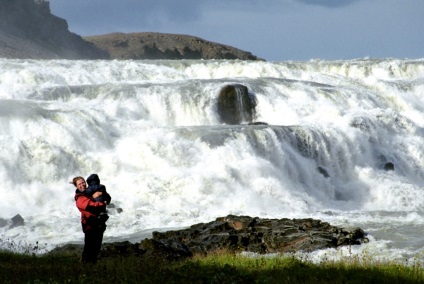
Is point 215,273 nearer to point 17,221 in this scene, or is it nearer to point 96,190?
point 96,190

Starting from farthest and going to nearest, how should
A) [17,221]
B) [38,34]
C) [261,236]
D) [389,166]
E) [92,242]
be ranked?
[38,34], [389,166], [17,221], [261,236], [92,242]

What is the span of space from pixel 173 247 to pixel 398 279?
20.7ft

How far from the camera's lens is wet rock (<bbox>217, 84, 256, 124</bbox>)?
3756 cm

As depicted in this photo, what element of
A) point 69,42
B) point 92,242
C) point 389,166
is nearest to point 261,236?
point 92,242

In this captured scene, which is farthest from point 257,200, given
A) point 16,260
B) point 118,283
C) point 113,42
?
point 113,42

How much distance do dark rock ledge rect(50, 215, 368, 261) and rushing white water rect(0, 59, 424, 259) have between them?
882 millimetres

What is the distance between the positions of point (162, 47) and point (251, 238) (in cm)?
12315

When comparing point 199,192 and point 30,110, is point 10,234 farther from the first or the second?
point 30,110

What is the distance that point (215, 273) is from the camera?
31.0 ft

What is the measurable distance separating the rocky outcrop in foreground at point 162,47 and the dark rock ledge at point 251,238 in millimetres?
114572

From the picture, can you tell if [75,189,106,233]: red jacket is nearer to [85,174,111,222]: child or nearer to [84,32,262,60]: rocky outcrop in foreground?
[85,174,111,222]: child

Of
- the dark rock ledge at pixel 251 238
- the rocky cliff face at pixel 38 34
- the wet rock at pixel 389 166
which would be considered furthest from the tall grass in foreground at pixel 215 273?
the rocky cliff face at pixel 38 34

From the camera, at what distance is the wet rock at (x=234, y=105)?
37.6m

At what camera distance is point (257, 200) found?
83.7 ft
